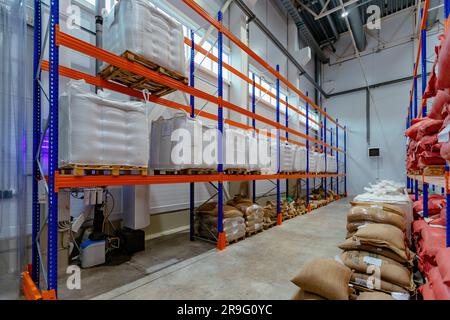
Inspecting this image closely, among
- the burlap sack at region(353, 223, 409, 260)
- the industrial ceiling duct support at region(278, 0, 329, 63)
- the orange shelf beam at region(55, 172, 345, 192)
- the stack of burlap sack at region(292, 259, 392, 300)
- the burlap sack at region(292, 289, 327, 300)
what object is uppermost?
the industrial ceiling duct support at region(278, 0, 329, 63)

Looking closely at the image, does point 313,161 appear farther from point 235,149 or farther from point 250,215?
point 235,149

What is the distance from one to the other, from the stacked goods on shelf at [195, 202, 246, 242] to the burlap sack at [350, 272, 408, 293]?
2.60 m

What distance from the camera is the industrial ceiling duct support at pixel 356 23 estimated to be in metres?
11.2

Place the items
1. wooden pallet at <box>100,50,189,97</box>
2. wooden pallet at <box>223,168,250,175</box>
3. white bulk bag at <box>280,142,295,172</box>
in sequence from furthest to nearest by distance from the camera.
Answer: white bulk bag at <box>280,142,295,172</box>
wooden pallet at <box>223,168,250,175</box>
wooden pallet at <box>100,50,189,97</box>

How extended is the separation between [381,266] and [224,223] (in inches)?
111

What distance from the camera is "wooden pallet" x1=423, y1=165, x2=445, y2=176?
3.17m

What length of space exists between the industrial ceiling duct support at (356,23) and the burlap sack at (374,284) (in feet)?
38.4

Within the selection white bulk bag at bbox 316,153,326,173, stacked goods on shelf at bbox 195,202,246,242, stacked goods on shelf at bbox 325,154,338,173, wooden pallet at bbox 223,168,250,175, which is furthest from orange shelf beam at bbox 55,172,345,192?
stacked goods on shelf at bbox 325,154,338,173

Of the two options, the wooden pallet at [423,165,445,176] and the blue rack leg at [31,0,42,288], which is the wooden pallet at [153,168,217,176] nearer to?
the blue rack leg at [31,0,42,288]

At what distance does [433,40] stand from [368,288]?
54.0 ft

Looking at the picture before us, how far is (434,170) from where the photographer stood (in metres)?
3.23

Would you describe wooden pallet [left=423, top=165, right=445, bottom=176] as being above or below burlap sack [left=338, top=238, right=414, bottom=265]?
above

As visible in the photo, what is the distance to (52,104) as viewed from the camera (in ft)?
8.39
